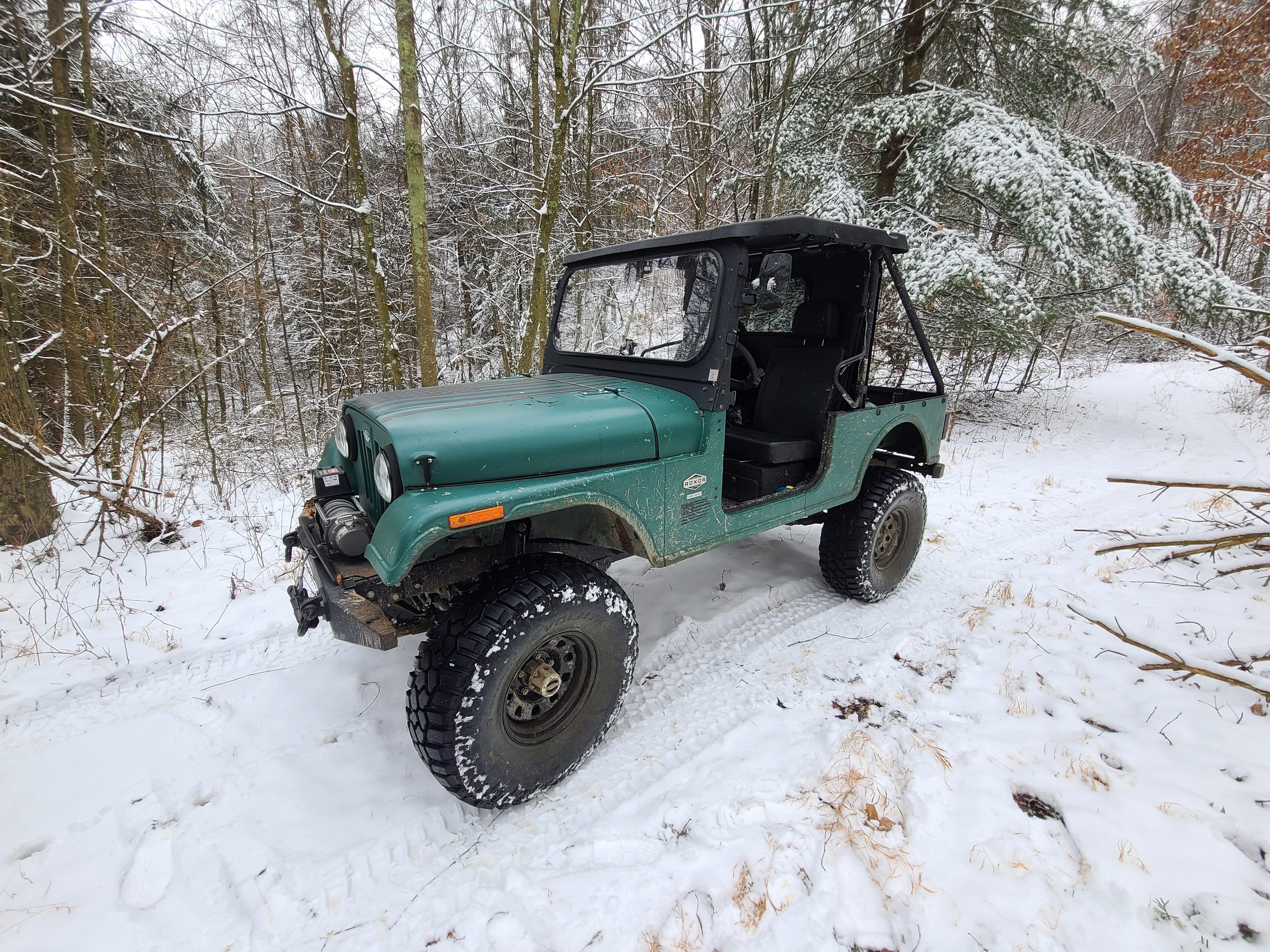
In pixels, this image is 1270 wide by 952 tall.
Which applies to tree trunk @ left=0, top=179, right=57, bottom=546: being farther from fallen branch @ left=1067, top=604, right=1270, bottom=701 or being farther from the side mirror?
fallen branch @ left=1067, top=604, right=1270, bottom=701

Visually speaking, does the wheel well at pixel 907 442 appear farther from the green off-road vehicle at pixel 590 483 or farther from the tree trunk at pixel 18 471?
the tree trunk at pixel 18 471

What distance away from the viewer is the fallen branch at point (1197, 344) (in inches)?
69.1

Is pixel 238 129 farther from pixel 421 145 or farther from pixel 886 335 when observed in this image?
pixel 886 335

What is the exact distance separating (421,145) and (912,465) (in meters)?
5.58

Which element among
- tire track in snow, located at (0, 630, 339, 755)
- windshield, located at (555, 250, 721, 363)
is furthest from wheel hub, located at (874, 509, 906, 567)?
tire track in snow, located at (0, 630, 339, 755)

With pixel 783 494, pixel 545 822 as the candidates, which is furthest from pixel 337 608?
Result: pixel 783 494

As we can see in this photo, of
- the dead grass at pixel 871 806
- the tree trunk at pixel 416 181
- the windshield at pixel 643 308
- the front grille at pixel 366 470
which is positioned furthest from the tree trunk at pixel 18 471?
the dead grass at pixel 871 806

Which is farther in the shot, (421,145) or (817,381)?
(421,145)

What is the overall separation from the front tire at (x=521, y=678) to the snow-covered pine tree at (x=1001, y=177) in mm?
6474

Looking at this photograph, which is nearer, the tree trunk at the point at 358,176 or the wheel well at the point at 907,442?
the wheel well at the point at 907,442

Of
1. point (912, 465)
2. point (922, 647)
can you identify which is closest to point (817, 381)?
point (912, 465)

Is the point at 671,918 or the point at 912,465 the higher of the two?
the point at 912,465

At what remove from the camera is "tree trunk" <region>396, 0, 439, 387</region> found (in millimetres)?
5340

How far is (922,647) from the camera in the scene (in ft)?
10.0
